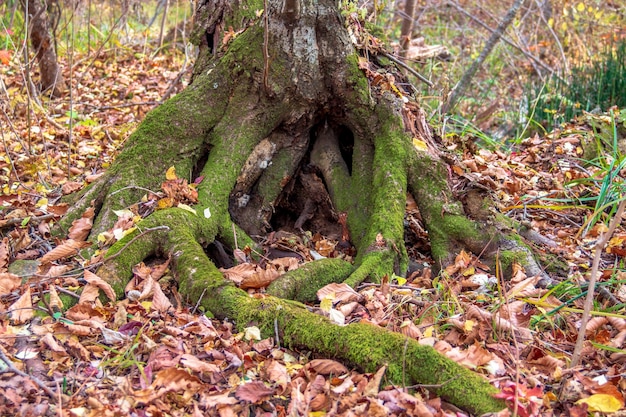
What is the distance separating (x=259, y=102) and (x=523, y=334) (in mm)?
2177

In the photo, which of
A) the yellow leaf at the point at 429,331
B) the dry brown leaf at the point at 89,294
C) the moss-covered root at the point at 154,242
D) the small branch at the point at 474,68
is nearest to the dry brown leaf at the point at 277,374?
the yellow leaf at the point at 429,331

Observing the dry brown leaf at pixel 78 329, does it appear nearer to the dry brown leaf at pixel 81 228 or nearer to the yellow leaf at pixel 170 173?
the dry brown leaf at pixel 81 228

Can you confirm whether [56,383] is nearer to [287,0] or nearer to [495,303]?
[495,303]

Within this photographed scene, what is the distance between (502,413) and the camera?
7.48ft

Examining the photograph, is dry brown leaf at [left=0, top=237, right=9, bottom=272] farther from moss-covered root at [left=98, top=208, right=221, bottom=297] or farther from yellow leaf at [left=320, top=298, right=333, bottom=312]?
yellow leaf at [left=320, top=298, right=333, bottom=312]

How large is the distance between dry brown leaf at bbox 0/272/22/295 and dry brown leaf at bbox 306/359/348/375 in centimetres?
162

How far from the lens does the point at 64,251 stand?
129 inches

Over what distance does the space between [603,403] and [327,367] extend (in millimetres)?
1157

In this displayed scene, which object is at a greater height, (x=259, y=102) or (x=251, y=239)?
(x=259, y=102)

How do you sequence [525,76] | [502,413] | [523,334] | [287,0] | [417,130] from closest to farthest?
[502,413] → [523,334] → [287,0] → [417,130] → [525,76]

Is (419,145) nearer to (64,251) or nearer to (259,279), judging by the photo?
(259,279)

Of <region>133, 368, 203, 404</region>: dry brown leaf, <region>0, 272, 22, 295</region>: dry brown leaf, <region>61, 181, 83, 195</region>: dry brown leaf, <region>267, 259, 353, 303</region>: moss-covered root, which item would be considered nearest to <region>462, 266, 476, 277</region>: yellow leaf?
<region>267, 259, 353, 303</region>: moss-covered root

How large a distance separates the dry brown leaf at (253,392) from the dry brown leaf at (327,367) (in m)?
0.27

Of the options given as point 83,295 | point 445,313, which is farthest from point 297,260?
point 83,295
